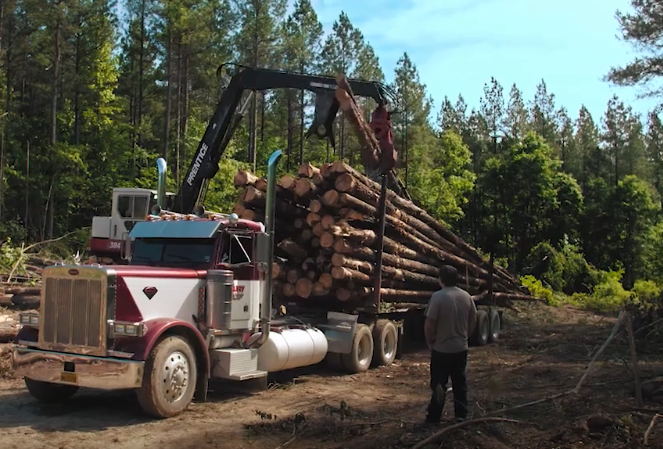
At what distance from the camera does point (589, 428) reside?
6434 mm

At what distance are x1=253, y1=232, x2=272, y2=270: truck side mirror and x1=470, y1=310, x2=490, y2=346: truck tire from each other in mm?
8850

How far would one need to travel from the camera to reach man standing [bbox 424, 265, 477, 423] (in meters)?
7.55

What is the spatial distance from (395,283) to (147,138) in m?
32.1

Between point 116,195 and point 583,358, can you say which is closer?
point 583,358

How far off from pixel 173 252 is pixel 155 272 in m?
1.13

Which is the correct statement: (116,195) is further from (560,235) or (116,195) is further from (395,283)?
(560,235)

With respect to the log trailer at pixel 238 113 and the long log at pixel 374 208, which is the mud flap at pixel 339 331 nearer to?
the long log at pixel 374 208

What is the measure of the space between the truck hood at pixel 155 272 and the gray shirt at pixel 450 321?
3393mm

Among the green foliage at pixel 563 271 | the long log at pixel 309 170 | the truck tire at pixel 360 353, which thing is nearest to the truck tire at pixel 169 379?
the truck tire at pixel 360 353

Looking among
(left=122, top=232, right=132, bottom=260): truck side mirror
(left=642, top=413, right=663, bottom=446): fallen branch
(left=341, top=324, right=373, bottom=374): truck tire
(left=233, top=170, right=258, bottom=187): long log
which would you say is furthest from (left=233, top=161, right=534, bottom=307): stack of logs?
(left=642, top=413, right=663, bottom=446): fallen branch

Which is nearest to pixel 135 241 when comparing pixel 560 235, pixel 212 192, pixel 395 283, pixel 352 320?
pixel 352 320

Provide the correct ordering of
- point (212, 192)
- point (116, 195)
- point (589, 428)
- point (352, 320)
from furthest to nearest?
point (212, 192), point (116, 195), point (352, 320), point (589, 428)

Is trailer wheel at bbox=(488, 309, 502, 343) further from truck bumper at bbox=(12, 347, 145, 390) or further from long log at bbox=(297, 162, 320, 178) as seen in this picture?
truck bumper at bbox=(12, 347, 145, 390)

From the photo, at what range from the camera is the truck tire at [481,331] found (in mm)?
17328
